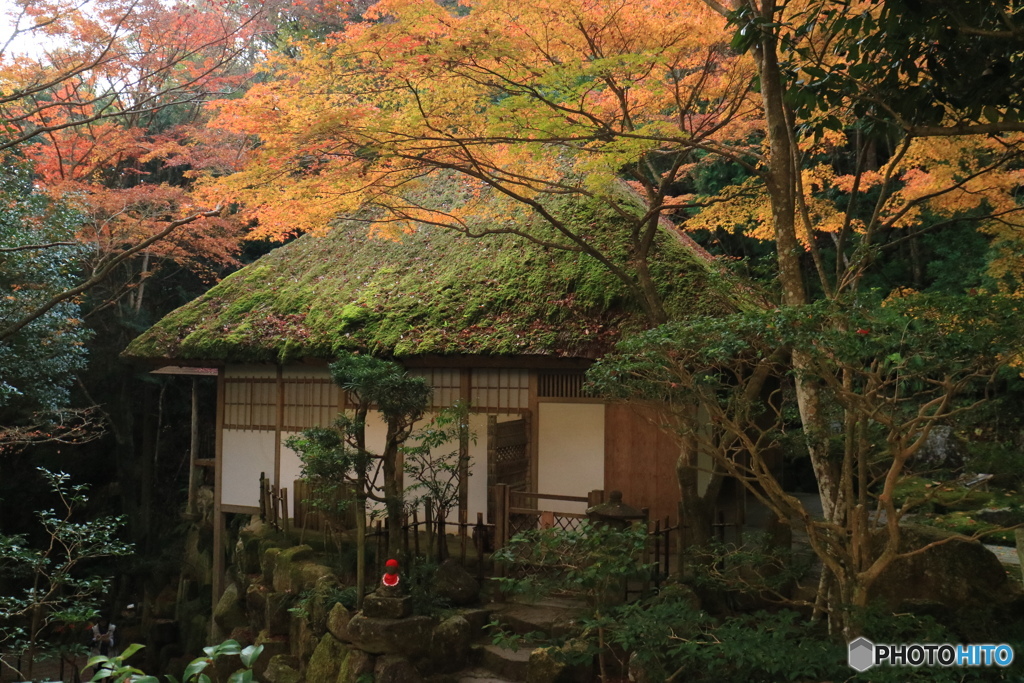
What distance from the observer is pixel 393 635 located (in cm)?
683

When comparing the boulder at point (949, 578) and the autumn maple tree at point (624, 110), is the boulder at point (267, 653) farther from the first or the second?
the boulder at point (949, 578)

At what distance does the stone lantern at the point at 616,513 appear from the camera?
680cm

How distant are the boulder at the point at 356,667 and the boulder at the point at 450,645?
0.57 m

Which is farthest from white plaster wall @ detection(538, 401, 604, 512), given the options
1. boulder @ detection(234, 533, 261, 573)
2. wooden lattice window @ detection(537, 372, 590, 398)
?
boulder @ detection(234, 533, 261, 573)

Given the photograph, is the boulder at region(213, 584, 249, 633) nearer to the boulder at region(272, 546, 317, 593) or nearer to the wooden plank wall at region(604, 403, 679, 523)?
the boulder at region(272, 546, 317, 593)

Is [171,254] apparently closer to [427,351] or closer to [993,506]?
[427,351]

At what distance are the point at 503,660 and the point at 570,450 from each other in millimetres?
2690

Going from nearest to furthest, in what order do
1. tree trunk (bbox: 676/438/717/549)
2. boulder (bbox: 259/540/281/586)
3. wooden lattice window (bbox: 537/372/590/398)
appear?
tree trunk (bbox: 676/438/717/549) < wooden lattice window (bbox: 537/372/590/398) < boulder (bbox: 259/540/281/586)

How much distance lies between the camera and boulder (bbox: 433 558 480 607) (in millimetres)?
7574

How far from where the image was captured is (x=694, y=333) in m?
4.80

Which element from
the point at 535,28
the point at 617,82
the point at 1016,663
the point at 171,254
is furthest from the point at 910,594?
the point at 171,254

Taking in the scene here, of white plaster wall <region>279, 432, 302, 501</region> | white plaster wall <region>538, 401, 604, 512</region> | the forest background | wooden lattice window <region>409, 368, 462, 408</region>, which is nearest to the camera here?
the forest background

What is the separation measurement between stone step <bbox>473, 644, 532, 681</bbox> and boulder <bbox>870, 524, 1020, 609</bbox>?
114 inches

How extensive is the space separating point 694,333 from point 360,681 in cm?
432
